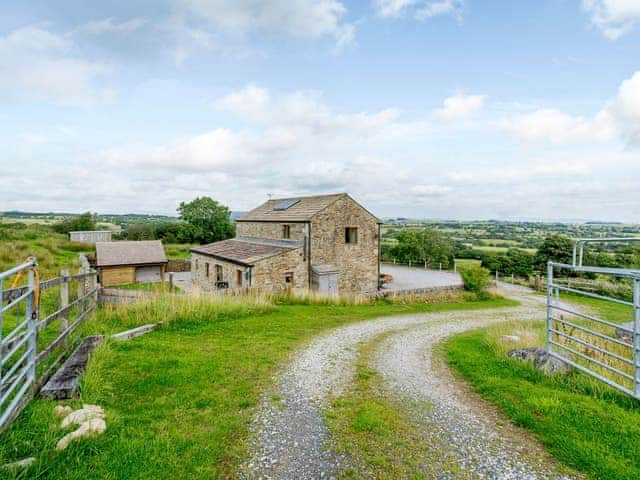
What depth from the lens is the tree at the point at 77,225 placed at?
49722 mm

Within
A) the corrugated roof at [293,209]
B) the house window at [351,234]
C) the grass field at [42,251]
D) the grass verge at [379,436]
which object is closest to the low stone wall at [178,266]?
the grass field at [42,251]

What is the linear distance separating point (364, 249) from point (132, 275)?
1660 cm

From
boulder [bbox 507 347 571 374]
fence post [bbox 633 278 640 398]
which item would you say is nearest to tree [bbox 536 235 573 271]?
boulder [bbox 507 347 571 374]

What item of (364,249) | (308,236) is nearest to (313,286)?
(308,236)

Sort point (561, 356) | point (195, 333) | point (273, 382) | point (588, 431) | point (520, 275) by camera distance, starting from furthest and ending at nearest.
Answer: point (520, 275)
point (195, 333)
point (561, 356)
point (273, 382)
point (588, 431)

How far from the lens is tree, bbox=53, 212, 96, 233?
4972 centimetres

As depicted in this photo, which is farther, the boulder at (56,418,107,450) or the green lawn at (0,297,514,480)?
the boulder at (56,418,107,450)

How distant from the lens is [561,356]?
662 cm

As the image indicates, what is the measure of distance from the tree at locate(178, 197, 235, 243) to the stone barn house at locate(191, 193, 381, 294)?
2339 cm

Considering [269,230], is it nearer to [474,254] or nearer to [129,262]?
[129,262]

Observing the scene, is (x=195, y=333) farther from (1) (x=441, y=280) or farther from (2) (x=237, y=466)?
(1) (x=441, y=280)

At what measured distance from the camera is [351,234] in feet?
80.4

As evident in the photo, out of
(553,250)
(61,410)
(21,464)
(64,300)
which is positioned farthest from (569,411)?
(553,250)

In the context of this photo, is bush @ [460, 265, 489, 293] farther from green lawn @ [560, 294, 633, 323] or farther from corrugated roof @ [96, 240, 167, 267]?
corrugated roof @ [96, 240, 167, 267]
